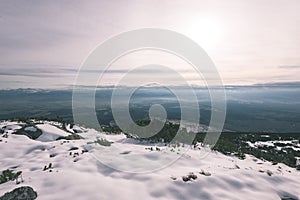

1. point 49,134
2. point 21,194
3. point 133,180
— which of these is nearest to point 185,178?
point 133,180

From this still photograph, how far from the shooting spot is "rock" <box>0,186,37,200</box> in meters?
8.50

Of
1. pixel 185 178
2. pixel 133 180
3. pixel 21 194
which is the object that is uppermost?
pixel 185 178

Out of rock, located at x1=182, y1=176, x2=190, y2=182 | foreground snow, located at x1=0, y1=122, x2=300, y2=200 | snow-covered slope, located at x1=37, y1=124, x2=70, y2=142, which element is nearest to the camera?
foreground snow, located at x1=0, y1=122, x2=300, y2=200

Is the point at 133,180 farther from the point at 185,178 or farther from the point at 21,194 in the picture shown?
the point at 21,194

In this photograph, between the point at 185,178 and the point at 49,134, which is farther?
the point at 49,134

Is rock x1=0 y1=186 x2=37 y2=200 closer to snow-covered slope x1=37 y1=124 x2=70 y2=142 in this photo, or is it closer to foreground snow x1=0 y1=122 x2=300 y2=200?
foreground snow x1=0 y1=122 x2=300 y2=200

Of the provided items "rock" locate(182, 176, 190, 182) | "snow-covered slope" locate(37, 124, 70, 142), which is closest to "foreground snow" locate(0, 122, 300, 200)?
"rock" locate(182, 176, 190, 182)

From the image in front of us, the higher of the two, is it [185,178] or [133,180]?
[185,178]

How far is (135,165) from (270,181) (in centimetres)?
681

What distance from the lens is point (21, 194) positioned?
8.65 meters

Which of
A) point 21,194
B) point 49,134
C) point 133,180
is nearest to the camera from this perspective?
point 21,194

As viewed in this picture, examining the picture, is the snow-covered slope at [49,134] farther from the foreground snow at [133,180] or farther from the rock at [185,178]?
the rock at [185,178]

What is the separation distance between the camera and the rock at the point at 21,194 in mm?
8500

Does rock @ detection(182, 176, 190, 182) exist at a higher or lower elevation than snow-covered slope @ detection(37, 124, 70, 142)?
higher
